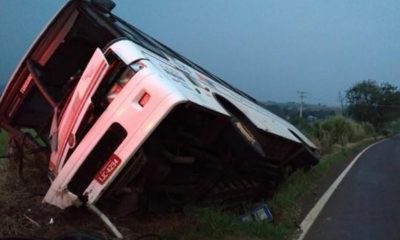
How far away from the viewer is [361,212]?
28.0 feet

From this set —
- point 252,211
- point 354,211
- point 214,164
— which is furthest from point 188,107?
point 354,211

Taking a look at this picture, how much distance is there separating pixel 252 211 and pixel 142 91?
3.01 metres

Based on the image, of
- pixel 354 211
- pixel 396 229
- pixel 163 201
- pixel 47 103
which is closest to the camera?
pixel 163 201

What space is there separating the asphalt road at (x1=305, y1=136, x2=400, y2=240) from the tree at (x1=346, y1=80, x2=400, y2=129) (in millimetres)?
69785

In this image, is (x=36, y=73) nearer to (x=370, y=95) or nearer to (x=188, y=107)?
(x=188, y=107)

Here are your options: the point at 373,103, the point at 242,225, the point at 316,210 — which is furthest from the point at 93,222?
the point at 373,103

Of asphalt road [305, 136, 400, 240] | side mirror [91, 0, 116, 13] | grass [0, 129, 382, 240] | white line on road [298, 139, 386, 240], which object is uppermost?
side mirror [91, 0, 116, 13]

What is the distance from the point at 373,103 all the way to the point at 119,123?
3172 inches

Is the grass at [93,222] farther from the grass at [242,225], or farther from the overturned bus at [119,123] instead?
the overturned bus at [119,123]

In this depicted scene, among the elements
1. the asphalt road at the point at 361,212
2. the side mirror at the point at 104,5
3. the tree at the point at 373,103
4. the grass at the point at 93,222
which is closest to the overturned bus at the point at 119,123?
the side mirror at the point at 104,5

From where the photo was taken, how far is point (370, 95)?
81.8 metres

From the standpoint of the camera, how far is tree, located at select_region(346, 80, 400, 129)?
80.6 m

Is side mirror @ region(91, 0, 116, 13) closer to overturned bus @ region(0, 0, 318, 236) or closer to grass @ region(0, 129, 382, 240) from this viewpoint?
overturned bus @ region(0, 0, 318, 236)

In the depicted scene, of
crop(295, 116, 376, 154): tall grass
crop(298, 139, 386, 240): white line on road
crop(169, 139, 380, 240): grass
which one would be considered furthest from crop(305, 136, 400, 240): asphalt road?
crop(295, 116, 376, 154): tall grass
